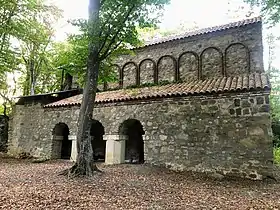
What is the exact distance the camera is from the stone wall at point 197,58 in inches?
436

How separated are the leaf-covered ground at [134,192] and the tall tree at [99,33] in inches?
34.7

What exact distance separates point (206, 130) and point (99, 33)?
488 centimetres

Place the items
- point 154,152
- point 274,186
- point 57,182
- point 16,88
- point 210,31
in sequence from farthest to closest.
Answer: point 16,88, point 210,31, point 154,152, point 274,186, point 57,182

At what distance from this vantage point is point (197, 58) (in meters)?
12.3

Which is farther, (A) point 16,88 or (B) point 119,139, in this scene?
(A) point 16,88

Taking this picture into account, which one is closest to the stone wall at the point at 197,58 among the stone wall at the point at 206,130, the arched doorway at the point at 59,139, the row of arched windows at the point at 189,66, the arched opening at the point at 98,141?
the row of arched windows at the point at 189,66

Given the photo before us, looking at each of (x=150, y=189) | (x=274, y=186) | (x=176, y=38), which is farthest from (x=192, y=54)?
(x=150, y=189)

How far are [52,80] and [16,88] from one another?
11.5 feet

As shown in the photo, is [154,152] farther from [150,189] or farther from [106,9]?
[106,9]

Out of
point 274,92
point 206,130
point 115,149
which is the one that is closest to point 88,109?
point 115,149

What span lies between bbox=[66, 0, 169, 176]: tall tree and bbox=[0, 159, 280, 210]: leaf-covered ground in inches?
34.7

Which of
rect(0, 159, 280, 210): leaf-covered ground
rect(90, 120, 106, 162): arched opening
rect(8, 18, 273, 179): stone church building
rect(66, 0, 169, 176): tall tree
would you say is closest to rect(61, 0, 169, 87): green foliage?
rect(66, 0, 169, 176): tall tree

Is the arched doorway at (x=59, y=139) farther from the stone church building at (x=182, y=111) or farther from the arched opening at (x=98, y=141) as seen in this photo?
the arched opening at (x=98, y=141)

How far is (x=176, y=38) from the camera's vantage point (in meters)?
12.9
